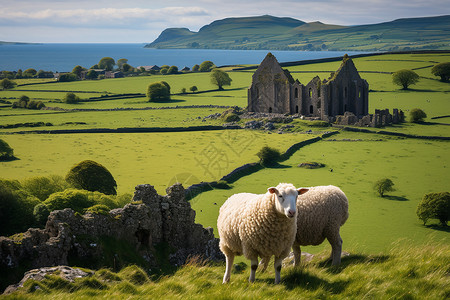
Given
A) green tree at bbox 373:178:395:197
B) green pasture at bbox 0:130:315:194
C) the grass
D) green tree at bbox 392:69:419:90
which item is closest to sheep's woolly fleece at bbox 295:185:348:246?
the grass

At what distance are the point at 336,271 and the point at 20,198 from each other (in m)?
20.1

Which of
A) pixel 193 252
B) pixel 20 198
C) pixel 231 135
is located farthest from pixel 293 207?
pixel 231 135

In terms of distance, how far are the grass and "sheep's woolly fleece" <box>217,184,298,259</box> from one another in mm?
756

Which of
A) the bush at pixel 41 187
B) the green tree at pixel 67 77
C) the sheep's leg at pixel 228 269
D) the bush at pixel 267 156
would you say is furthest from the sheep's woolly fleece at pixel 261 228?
the green tree at pixel 67 77

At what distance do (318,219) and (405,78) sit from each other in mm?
97344

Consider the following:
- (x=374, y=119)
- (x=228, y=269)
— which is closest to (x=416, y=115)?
(x=374, y=119)

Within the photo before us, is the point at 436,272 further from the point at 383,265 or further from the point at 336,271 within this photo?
the point at 336,271

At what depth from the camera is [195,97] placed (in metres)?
113

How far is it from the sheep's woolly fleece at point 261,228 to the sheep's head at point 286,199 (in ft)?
0.08

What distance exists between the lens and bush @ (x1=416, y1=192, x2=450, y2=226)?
33.1 meters

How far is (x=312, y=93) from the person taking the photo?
79.0m

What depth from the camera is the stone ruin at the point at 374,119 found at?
235 feet

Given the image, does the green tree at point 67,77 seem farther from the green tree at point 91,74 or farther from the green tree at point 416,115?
the green tree at point 416,115

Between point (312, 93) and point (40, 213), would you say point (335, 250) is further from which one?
point (312, 93)
